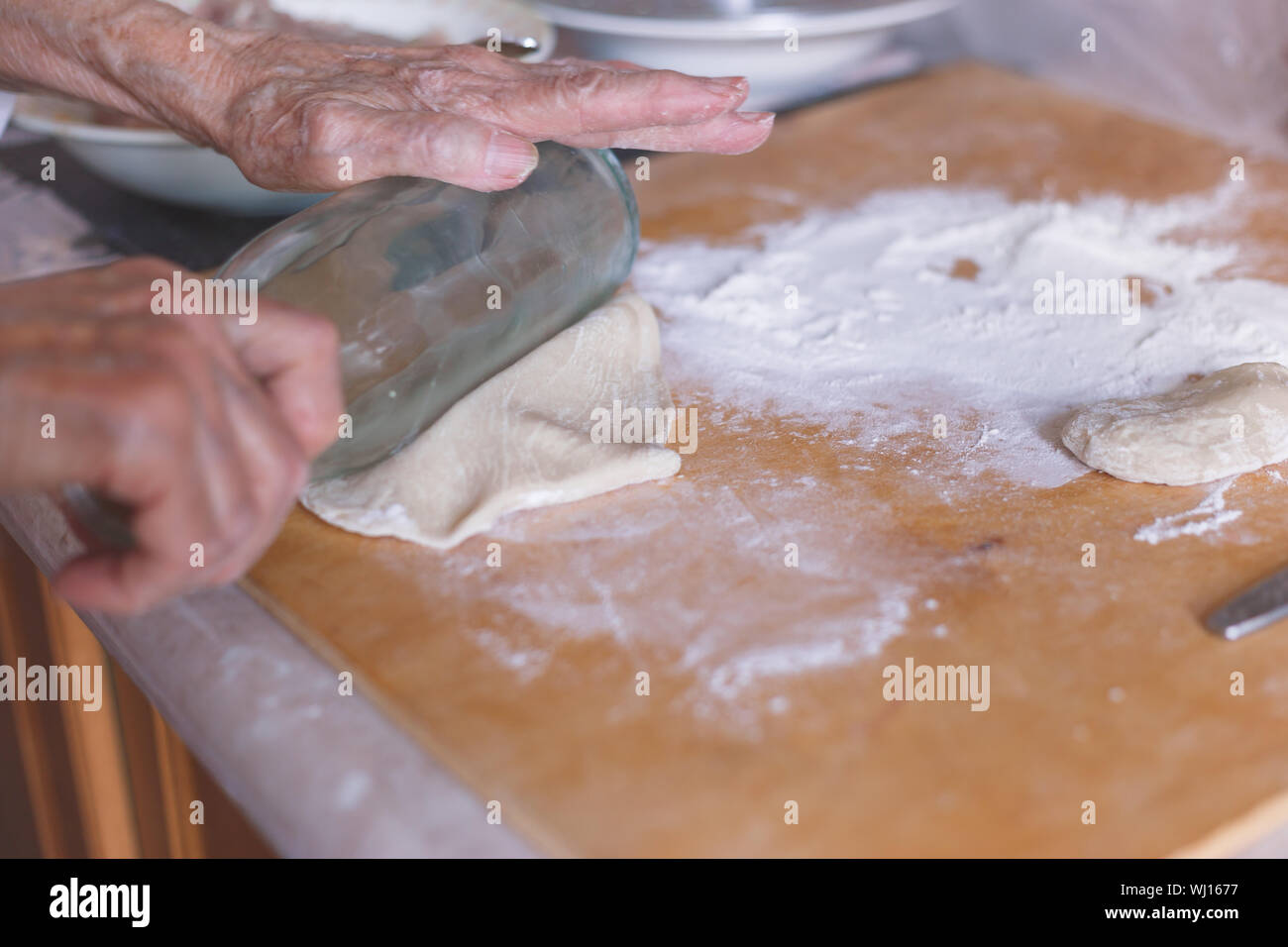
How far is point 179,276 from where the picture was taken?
26.2 inches

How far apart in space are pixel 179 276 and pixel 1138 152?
1228mm

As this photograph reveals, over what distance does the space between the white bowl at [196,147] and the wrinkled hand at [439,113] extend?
0.52ft

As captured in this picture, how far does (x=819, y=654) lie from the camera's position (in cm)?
71

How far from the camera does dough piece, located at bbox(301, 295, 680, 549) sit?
816mm

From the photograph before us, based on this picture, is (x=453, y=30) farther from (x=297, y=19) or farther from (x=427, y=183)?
(x=427, y=183)

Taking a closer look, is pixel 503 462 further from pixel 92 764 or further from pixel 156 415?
pixel 92 764

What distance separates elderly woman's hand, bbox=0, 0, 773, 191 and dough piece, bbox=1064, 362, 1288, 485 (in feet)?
1.30

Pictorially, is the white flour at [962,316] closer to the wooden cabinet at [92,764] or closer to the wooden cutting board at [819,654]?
the wooden cutting board at [819,654]

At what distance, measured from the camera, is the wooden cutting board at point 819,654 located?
61cm

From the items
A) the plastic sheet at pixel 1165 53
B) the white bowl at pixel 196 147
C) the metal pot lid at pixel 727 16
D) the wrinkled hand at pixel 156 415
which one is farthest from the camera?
the plastic sheet at pixel 1165 53

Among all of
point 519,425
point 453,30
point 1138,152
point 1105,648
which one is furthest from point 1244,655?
point 453,30

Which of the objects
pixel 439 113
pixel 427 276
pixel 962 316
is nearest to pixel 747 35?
pixel 962 316

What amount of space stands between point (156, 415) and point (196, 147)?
64 cm

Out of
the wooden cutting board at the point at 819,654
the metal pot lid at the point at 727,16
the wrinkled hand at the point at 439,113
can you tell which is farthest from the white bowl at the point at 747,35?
the wooden cutting board at the point at 819,654
